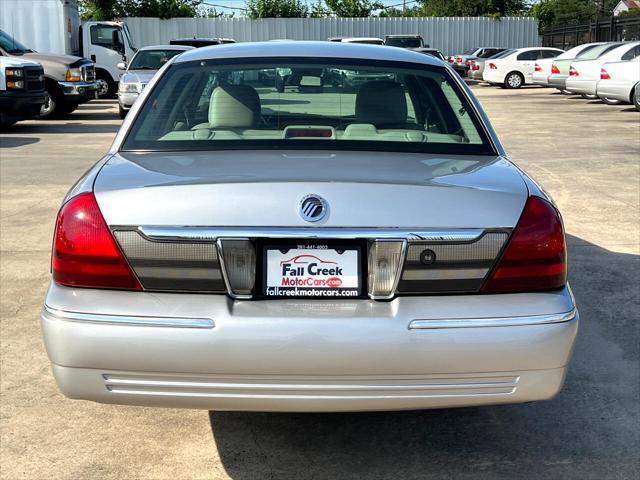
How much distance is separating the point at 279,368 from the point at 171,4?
4526 cm

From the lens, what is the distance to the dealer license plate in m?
2.89

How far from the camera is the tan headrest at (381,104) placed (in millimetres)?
4145

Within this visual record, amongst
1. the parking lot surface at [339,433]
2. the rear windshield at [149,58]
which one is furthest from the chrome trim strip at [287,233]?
the rear windshield at [149,58]

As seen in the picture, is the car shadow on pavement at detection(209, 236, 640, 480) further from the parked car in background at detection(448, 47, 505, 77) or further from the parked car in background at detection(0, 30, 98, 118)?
the parked car in background at detection(448, 47, 505, 77)

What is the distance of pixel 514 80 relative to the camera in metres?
33.3

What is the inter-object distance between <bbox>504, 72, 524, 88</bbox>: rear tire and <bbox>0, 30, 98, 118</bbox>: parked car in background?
59.0 ft

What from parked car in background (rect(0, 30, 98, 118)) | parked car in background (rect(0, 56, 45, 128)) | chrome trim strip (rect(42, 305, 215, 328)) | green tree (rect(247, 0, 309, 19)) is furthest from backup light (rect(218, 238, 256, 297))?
green tree (rect(247, 0, 309, 19))

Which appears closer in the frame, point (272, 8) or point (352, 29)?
point (352, 29)

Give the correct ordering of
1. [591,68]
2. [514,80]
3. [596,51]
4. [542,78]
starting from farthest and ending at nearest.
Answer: [514,80] < [542,78] < [596,51] < [591,68]

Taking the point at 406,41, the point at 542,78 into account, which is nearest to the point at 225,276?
the point at 542,78

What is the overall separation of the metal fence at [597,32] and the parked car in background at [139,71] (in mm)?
19391

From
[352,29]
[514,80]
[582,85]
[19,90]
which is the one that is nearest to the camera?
[19,90]

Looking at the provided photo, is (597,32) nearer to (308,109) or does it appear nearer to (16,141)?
(16,141)

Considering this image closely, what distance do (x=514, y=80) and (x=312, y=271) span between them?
31.9m
